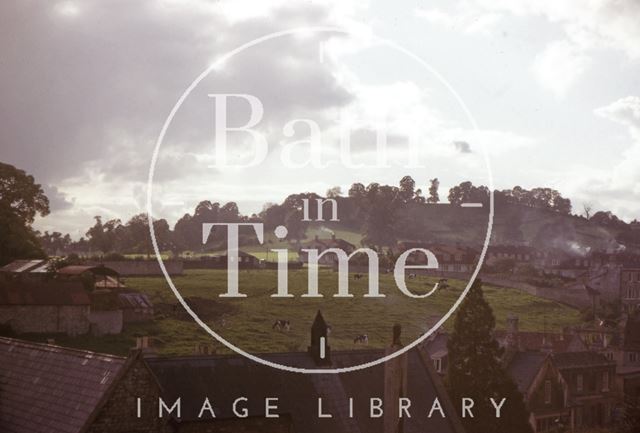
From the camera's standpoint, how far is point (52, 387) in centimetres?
2220

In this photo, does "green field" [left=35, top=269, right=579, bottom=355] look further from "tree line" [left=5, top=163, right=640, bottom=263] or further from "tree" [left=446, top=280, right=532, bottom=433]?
"tree" [left=446, top=280, right=532, bottom=433]

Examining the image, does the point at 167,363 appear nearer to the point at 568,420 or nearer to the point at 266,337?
the point at 266,337

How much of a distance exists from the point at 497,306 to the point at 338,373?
105ft

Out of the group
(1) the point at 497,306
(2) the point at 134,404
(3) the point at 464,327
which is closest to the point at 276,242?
(1) the point at 497,306

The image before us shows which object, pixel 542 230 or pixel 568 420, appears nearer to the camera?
pixel 568 420

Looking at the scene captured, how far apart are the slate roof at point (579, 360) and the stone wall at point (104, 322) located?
2317 centimetres

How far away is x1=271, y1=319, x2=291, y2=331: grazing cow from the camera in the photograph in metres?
48.3

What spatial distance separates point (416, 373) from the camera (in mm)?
30344

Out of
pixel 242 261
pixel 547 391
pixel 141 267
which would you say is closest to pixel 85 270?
pixel 141 267

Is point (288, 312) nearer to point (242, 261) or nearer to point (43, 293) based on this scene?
point (242, 261)

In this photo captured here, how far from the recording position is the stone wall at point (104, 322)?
140 feet

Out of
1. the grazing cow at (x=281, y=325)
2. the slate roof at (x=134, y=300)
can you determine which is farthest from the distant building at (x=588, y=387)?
the slate roof at (x=134, y=300)

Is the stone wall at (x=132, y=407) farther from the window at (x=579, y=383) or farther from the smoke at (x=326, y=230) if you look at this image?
the smoke at (x=326, y=230)

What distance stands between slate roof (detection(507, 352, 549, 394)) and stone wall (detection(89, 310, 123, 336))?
2013 cm
